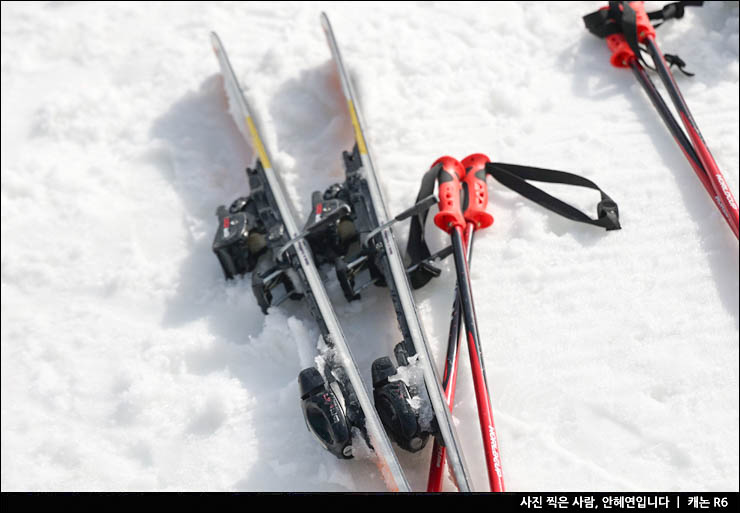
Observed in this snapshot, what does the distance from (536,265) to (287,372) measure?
1.15 metres

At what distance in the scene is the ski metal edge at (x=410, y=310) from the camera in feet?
7.89

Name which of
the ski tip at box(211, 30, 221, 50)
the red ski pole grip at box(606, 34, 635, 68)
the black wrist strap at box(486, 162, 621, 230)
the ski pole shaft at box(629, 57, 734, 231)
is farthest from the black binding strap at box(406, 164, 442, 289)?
the ski tip at box(211, 30, 221, 50)

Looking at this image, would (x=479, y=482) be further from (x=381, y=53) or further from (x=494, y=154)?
(x=381, y=53)

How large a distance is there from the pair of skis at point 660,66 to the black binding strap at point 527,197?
17.0 inches

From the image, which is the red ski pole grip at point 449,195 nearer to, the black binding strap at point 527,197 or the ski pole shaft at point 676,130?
the black binding strap at point 527,197

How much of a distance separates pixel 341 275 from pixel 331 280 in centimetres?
25

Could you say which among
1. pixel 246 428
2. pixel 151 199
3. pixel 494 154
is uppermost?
pixel 151 199

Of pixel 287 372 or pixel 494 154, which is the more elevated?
pixel 494 154

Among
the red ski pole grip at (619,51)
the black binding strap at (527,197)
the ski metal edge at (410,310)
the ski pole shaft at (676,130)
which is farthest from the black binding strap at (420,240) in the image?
the red ski pole grip at (619,51)

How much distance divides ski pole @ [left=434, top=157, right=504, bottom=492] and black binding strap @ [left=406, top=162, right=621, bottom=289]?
69 millimetres

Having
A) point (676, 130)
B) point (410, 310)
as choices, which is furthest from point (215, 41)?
point (676, 130)

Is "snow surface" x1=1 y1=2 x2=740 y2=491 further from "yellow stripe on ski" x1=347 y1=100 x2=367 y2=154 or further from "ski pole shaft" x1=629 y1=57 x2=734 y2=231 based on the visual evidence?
"yellow stripe on ski" x1=347 y1=100 x2=367 y2=154
